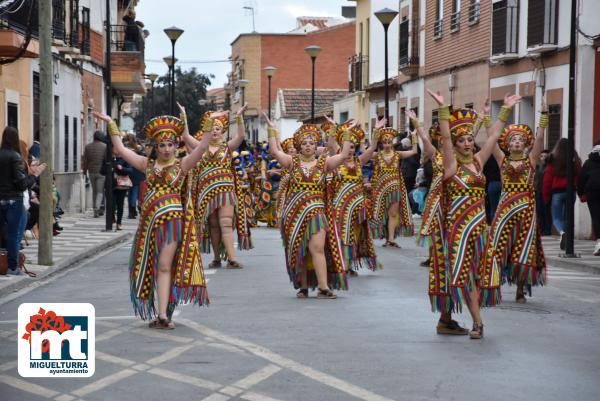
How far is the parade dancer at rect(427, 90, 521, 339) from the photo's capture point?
9.33 meters

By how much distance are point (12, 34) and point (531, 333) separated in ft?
43.9

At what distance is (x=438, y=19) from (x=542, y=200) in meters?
13.7

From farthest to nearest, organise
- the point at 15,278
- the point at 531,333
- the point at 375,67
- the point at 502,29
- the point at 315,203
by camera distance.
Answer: the point at 375,67
the point at 502,29
the point at 15,278
the point at 315,203
the point at 531,333

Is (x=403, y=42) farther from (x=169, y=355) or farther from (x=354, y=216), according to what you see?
(x=169, y=355)

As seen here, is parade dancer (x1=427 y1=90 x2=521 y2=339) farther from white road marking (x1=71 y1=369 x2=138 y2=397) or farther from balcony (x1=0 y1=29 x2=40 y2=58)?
balcony (x1=0 y1=29 x2=40 y2=58)

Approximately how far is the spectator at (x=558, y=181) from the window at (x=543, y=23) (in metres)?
4.51

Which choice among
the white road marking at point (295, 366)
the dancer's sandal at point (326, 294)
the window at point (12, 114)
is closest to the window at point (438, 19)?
the window at point (12, 114)

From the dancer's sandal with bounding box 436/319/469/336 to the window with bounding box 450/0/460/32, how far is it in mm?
23935

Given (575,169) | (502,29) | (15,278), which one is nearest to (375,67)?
(502,29)

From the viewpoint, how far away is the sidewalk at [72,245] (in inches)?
550

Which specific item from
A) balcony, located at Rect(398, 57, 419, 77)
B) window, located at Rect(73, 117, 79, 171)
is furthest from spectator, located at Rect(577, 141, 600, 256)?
window, located at Rect(73, 117, 79, 171)

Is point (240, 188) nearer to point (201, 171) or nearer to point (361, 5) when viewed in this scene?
point (201, 171)

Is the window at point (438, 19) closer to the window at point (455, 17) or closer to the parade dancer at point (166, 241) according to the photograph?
the window at point (455, 17)

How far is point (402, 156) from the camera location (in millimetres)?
18422
